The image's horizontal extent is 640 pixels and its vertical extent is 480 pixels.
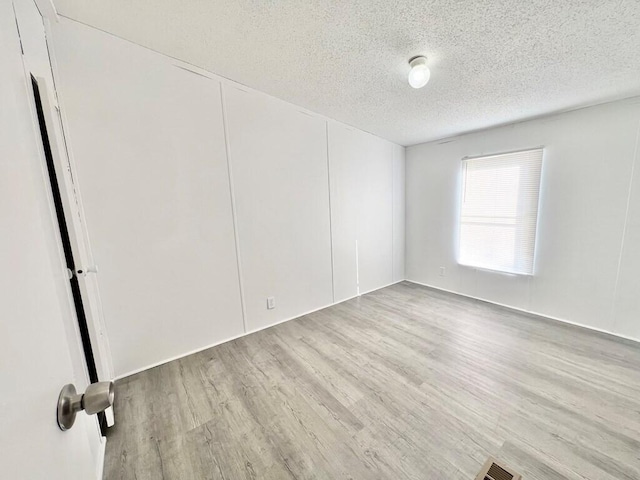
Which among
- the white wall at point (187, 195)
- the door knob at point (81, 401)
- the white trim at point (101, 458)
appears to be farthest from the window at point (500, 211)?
Result: the white trim at point (101, 458)

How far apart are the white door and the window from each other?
396 cm

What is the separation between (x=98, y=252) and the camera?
1872 mm

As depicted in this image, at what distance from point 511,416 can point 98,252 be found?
3.13 m

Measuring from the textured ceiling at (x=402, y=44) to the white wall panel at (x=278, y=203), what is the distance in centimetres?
36

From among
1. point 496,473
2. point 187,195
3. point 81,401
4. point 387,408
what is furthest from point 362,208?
point 81,401

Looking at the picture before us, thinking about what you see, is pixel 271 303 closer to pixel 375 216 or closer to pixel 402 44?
pixel 375 216

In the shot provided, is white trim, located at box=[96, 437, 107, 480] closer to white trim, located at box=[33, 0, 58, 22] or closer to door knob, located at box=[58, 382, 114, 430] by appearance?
door knob, located at box=[58, 382, 114, 430]

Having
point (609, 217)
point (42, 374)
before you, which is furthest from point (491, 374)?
point (42, 374)

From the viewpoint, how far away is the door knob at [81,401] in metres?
0.47

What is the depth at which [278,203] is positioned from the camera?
2750 millimetres

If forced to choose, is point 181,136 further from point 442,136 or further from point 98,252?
point 442,136

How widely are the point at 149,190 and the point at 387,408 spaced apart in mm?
2464

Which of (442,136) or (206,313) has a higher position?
(442,136)

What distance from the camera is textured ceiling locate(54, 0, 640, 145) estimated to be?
1436 mm
